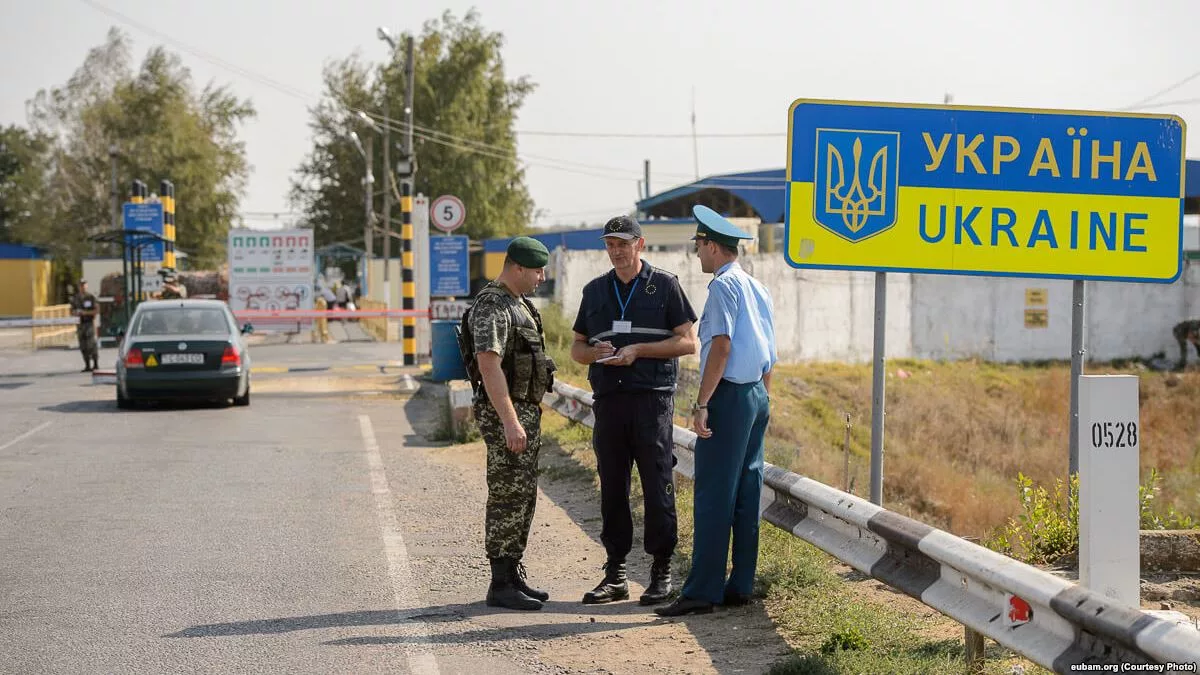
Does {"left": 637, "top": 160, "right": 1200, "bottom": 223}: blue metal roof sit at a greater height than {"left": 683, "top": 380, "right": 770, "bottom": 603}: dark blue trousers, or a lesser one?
greater

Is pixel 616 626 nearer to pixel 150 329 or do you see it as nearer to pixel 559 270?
pixel 150 329

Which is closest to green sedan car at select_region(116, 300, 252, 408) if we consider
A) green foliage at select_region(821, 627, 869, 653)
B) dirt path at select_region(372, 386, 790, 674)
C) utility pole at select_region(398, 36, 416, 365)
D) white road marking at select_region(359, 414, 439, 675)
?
white road marking at select_region(359, 414, 439, 675)

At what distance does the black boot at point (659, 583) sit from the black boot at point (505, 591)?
0.56 m

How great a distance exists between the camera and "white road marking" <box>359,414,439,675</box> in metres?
5.87

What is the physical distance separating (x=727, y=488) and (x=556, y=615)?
42.6 inches

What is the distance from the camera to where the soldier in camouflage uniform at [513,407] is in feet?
22.2

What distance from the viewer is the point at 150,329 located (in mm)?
18266

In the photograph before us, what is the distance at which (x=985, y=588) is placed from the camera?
4.91 metres

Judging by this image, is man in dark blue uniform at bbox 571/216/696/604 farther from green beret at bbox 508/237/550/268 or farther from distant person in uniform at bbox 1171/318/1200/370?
distant person in uniform at bbox 1171/318/1200/370

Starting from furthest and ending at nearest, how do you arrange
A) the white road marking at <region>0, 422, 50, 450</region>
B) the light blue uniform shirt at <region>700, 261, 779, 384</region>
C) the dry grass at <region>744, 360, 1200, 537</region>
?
the dry grass at <region>744, 360, 1200, 537</region> → the white road marking at <region>0, 422, 50, 450</region> → the light blue uniform shirt at <region>700, 261, 779, 384</region>

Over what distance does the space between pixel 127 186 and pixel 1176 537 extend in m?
67.1

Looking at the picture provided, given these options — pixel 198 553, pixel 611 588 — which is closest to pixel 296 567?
pixel 198 553

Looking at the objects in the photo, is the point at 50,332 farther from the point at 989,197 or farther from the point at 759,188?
the point at 989,197

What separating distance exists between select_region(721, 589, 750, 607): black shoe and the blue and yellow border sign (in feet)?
6.77
